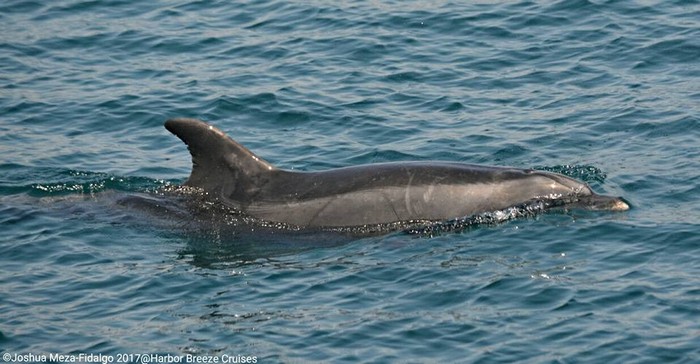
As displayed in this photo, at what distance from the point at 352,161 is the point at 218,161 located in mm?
3664

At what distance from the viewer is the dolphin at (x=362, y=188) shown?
53.5 ft

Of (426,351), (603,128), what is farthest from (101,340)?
(603,128)

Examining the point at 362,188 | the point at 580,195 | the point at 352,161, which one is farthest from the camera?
the point at 352,161

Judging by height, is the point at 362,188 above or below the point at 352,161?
above

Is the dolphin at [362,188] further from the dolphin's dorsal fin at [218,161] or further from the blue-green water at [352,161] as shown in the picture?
the blue-green water at [352,161]

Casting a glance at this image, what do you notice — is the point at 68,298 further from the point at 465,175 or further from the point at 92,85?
the point at 92,85

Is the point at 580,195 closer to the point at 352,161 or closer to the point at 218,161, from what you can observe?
the point at 352,161

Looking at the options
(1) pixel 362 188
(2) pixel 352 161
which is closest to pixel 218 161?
(1) pixel 362 188

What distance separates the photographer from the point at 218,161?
16.5 meters

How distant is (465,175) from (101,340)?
5.66 metres

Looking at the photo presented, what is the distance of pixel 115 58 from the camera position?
2612 cm

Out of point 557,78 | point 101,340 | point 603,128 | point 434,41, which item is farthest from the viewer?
point 434,41

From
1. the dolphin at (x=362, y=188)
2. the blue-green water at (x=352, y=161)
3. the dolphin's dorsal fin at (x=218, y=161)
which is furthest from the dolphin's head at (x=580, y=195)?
the dolphin's dorsal fin at (x=218, y=161)

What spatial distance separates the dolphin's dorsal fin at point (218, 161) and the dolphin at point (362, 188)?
1cm
